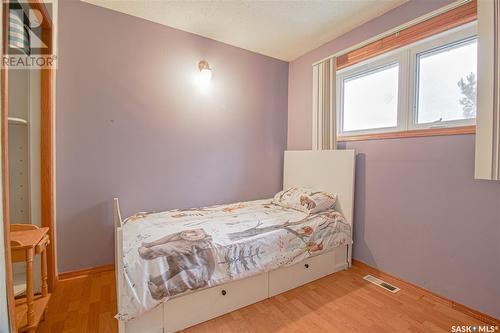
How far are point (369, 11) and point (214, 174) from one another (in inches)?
88.2

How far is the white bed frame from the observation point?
4.53 ft

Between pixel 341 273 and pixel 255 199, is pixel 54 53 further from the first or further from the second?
pixel 341 273

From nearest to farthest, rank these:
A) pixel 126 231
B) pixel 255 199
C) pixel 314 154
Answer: pixel 126 231 → pixel 314 154 → pixel 255 199

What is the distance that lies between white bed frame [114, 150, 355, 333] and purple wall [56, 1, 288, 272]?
62 cm

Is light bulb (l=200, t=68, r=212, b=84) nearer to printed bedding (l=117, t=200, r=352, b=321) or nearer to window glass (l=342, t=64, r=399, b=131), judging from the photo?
printed bedding (l=117, t=200, r=352, b=321)

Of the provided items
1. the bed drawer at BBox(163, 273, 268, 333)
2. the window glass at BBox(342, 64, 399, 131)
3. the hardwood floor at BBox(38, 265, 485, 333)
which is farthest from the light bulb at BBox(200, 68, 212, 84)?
the hardwood floor at BBox(38, 265, 485, 333)

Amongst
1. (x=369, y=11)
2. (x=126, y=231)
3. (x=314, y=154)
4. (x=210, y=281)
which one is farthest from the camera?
(x=314, y=154)

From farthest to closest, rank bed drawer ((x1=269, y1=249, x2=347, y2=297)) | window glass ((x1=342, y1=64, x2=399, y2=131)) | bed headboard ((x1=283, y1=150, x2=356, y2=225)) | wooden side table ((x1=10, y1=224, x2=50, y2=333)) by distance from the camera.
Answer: bed headboard ((x1=283, y1=150, x2=356, y2=225))
window glass ((x1=342, y1=64, x2=399, y2=131))
bed drawer ((x1=269, y1=249, x2=347, y2=297))
wooden side table ((x1=10, y1=224, x2=50, y2=333))

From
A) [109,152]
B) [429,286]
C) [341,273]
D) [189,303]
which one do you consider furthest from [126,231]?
[429,286]

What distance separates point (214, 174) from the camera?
2729 mm

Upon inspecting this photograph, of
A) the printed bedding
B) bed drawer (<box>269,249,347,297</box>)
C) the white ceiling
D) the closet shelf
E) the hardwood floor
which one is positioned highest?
the white ceiling

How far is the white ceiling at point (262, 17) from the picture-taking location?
2.02 meters

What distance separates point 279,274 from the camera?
1867 mm

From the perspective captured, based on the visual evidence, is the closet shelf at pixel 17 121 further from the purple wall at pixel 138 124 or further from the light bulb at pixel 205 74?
the light bulb at pixel 205 74
